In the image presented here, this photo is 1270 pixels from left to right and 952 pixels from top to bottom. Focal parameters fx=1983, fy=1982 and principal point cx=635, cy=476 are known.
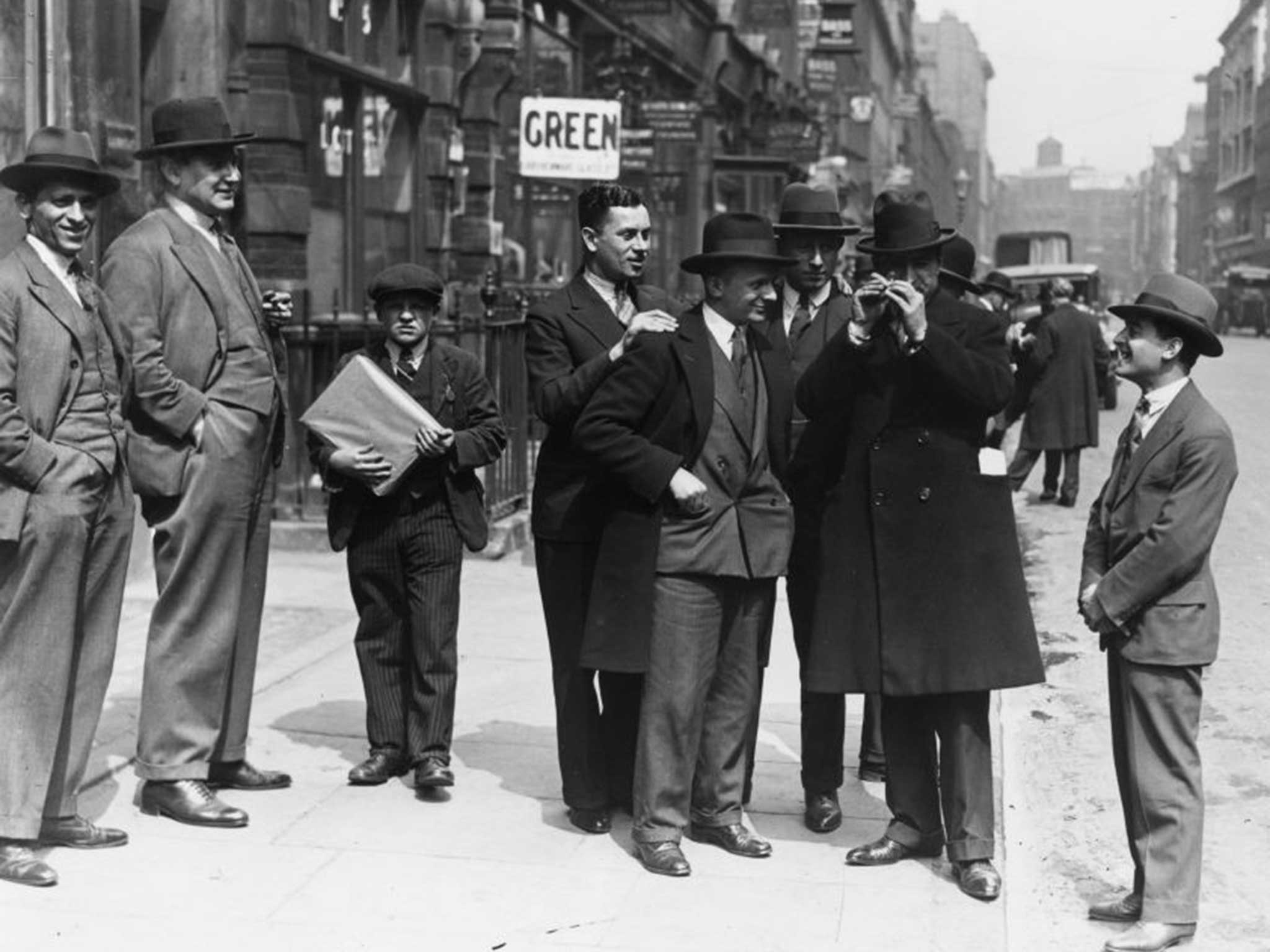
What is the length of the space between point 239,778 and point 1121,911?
317 cm

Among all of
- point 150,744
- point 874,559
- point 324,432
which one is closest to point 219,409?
point 324,432

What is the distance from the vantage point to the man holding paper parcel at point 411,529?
7172mm

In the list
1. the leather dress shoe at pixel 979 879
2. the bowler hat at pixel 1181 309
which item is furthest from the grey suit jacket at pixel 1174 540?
the leather dress shoe at pixel 979 879

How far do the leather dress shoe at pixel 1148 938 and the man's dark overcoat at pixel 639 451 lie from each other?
67.0 inches

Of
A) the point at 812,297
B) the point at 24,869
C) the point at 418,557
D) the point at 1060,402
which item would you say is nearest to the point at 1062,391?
the point at 1060,402

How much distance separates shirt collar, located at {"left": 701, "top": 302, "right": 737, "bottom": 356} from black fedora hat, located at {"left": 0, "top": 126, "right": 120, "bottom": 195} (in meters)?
1.94

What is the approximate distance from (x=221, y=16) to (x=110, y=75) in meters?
2.18

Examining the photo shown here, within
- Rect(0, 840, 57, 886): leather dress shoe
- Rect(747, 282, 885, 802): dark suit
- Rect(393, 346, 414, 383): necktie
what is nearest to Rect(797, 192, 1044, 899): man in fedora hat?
Rect(747, 282, 885, 802): dark suit

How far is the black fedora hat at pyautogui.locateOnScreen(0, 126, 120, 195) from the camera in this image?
20.1 ft

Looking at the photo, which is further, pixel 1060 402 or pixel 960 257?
pixel 1060 402

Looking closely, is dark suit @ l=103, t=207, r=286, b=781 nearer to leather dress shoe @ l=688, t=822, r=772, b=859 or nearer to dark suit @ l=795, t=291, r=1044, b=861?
leather dress shoe @ l=688, t=822, r=772, b=859

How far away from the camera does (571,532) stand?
674cm

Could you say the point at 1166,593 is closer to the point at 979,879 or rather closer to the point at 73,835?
the point at 979,879

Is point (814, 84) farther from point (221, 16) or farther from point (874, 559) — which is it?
point (874, 559)
